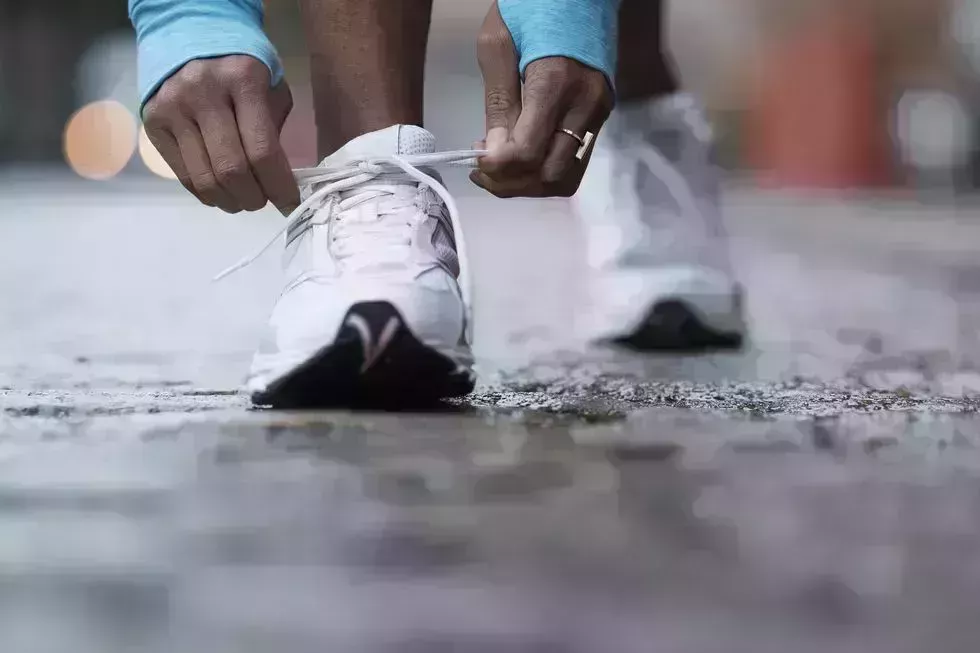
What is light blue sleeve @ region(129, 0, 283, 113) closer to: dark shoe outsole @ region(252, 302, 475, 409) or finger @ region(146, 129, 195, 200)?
finger @ region(146, 129, 195, 200)

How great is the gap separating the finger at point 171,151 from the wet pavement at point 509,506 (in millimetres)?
160

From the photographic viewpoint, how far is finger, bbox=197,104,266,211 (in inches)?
25.5

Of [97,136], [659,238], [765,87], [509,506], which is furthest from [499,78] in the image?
[97,136]

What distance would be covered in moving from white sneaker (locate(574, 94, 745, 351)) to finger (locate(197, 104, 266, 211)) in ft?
1.84

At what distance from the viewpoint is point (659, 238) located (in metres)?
1.14

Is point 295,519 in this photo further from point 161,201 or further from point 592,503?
point 161,201

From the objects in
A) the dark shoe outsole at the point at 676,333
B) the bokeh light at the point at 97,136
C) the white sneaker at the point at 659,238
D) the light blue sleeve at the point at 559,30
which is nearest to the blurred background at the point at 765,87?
the bokeh light at the point at 97,136

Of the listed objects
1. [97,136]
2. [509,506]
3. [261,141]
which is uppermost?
[97,136]

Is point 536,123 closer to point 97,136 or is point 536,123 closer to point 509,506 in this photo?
point 509,506

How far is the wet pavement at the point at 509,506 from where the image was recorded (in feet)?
1.05

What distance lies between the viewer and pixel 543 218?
3.78 m

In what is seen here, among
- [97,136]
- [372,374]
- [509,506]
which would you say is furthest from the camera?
[97,136]

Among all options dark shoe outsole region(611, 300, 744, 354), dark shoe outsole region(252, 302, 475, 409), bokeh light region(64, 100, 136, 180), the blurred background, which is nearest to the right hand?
dark shoe outsole region(252, 302, 475, 409)

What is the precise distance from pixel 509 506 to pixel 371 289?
8.9 inches
